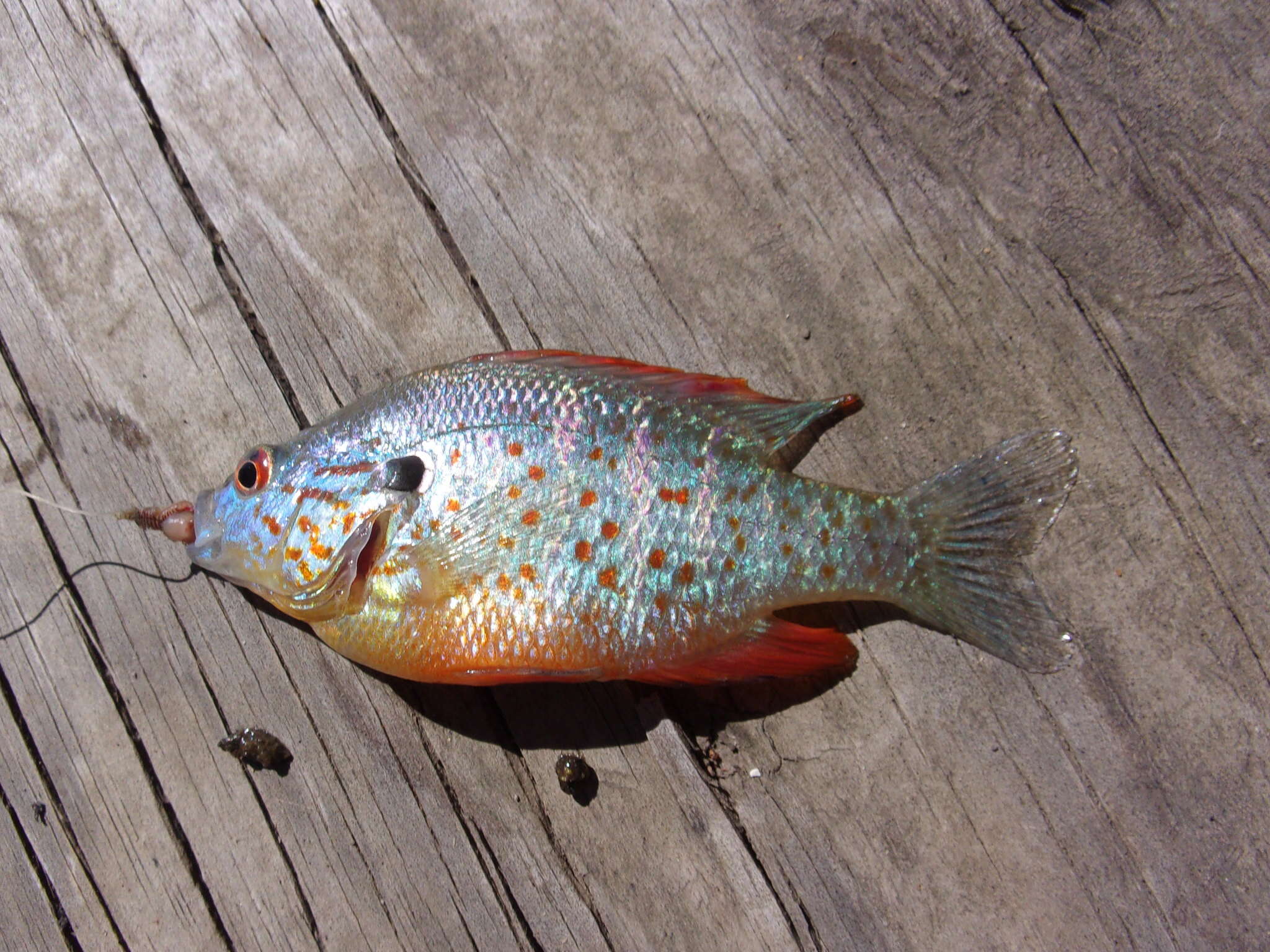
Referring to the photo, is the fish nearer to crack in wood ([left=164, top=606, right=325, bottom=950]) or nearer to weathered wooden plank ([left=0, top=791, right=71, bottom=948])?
crack in wood ([left=164, top=606, right=325, bottom=950])

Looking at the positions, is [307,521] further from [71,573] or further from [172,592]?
[71,573]

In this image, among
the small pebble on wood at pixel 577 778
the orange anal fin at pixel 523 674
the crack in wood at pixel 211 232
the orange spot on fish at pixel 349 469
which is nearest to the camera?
the orange anal fin at pixel 523 674

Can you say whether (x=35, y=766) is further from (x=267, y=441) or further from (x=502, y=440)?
(x=502, y=440)

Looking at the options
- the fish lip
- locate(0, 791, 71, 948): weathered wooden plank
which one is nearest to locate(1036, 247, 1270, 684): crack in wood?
the fish lip

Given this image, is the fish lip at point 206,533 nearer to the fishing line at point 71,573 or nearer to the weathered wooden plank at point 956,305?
the fishing line at point 71,573

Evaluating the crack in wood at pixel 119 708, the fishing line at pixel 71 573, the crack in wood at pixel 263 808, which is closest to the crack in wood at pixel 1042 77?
the fishing line at pixel 71 573

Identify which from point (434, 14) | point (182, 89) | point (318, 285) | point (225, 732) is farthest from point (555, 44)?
point (225, 732)
